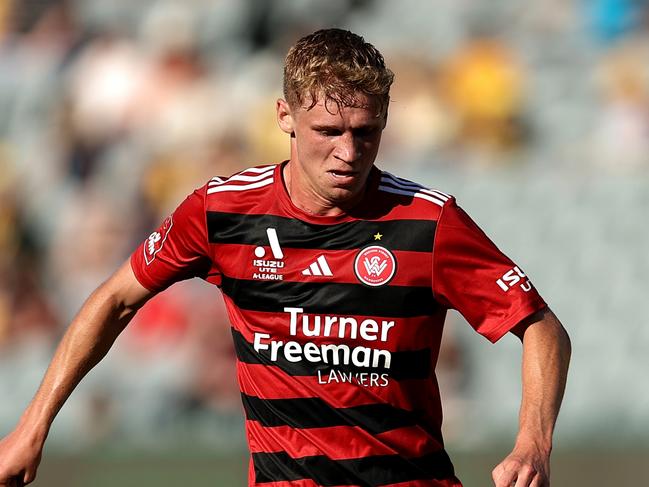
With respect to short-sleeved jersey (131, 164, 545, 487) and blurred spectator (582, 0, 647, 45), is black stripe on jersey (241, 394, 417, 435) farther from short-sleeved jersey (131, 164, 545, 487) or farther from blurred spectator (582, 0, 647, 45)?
blurred spectator (582, 0, 647, 45)

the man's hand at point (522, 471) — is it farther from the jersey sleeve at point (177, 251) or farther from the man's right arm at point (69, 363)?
the man's right arm at point (69, 363)

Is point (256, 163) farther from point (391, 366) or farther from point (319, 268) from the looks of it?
point (391, 366)

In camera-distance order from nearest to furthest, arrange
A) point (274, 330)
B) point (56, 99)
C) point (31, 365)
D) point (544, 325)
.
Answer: point (544, 325)
point (274, 330)
point (31, 365)
point (56, 99)

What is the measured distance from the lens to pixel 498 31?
33.0 ft

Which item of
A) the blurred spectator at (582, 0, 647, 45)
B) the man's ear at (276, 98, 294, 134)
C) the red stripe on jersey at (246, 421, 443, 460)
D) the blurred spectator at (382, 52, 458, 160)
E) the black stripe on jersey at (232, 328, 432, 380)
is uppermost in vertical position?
the blurred spectator at (582, 0, 647, 45)

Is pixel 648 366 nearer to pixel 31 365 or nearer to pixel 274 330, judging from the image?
pixel 31 365

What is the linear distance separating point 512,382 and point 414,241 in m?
5.33

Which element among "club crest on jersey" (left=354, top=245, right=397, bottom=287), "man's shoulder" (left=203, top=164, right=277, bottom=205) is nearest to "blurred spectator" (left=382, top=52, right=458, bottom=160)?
"man's shoulder" (left=203, top=164, right=277, bottom=205)

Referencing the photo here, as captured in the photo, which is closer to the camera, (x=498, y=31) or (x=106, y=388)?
(x=106, y=388)

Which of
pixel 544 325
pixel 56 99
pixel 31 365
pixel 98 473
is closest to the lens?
pixel 544 325

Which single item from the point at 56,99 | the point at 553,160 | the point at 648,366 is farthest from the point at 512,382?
the point at 56,99

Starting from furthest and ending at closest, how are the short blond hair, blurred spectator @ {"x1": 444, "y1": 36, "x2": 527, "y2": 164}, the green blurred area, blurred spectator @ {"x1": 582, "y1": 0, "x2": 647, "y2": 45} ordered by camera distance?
blurred spectator @ {"x1": 582, "y1": 0, "x2": 647, "y2": 45} < blurred spectator @ {"x1": 444, "y1": 36, "x2": 527, "y2": 164} < the green blurred area < the short blond hair

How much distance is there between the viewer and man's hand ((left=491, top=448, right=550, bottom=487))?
329cm

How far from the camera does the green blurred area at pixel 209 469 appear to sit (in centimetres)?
848
